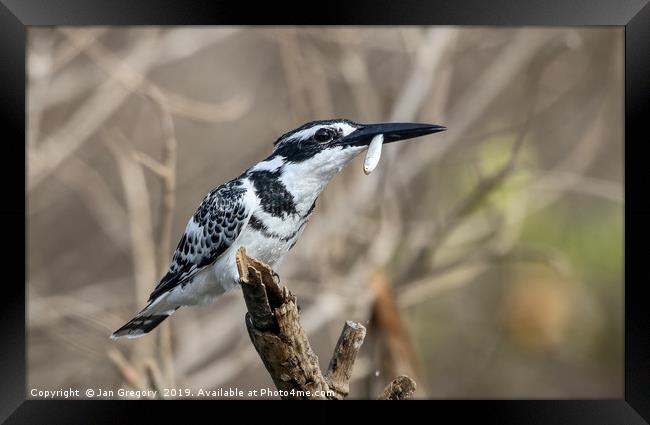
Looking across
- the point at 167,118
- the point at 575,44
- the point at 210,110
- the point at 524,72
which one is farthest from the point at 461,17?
the point at 524,72

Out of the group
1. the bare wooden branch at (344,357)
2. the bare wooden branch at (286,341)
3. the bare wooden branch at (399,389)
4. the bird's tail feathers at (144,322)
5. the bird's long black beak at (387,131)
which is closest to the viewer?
the bare wooden branch at (286,341)

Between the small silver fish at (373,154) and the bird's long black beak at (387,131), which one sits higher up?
the bird's long black beak at (387,131)

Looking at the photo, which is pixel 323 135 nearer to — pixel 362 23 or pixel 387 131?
pixel 387 131

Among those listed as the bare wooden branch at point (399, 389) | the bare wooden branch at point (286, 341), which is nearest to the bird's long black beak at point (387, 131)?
the bare wooden branch at point (286, 341)

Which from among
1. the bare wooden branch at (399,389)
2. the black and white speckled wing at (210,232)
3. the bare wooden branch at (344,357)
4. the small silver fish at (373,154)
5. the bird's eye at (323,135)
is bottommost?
the bare wooden branch at (399,389)

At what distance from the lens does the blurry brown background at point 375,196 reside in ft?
15.1

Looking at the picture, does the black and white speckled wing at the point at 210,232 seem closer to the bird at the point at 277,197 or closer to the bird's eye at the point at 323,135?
the bird at the point at 277,197

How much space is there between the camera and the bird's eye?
3104 millimetres

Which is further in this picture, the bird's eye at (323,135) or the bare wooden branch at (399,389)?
the bird's eye at (323,135)

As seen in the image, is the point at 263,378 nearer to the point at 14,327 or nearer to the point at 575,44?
the point at 14,327

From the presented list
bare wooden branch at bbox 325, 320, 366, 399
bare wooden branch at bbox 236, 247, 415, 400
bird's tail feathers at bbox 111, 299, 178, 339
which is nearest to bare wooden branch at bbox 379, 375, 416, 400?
bare wooden branch at bbox 236, 247, 415, 400

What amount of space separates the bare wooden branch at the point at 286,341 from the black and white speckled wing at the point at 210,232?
0.36 metres

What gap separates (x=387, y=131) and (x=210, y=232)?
0.76 m

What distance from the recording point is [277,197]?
3090 millimetres
